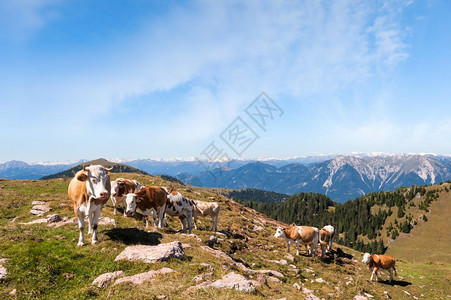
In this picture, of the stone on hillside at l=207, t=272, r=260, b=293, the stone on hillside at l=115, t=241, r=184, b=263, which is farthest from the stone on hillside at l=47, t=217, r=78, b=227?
the stone on hillside at l=207, t=272, r=260, b=293

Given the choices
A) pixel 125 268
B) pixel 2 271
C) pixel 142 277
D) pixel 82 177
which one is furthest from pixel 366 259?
pixel 2 271

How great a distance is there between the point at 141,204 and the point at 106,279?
920cm

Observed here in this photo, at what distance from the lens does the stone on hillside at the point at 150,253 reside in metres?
11.5

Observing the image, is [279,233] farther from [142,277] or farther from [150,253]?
[142,277]

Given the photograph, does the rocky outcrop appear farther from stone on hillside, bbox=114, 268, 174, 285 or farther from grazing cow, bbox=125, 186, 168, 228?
grazing cow, bbox=125, 186, 168, 228

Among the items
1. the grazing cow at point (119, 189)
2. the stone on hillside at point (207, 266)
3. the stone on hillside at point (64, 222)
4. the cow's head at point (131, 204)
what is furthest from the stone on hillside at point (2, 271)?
the grazing cow at point (119, 189)

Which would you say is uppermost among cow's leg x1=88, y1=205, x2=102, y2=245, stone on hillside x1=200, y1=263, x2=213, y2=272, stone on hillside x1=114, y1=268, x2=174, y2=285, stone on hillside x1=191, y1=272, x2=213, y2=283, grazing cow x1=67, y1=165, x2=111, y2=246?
grazing cow x1=67, y1=165, x2=111, y2=246

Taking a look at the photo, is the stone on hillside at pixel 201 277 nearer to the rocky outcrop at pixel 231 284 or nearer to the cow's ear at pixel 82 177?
the rocky outcrop at pixel 231 284

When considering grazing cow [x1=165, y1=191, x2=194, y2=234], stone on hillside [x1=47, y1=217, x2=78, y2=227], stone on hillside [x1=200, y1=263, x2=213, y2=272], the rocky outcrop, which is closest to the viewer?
the rocky outcrop

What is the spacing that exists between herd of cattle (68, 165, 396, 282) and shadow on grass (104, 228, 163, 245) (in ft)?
3.87

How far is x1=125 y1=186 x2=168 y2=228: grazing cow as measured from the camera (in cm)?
1811

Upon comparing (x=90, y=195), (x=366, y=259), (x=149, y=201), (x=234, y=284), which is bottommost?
(x=366, y=259)

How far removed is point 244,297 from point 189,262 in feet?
13.8

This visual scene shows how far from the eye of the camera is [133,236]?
48.4 feet
